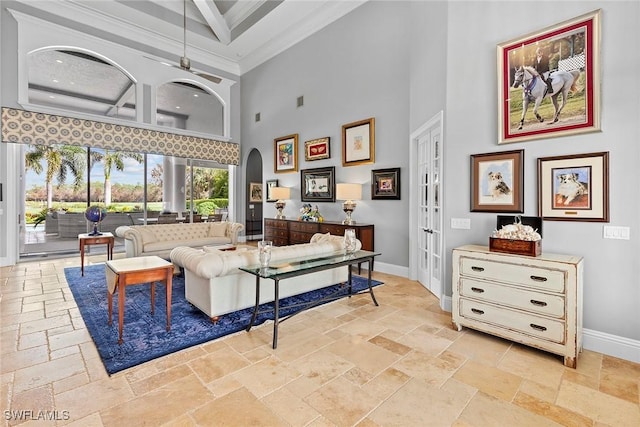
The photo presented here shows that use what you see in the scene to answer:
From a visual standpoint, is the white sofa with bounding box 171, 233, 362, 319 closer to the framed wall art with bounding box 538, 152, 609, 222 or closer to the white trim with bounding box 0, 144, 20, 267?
the framed wall art with bounding box 538, 152, 609, 222

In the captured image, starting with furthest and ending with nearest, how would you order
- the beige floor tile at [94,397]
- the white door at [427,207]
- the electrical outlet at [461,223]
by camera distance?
the white door at [427,207] < the electrical outlet at [461,223] < the beige floor tile at [94,397]

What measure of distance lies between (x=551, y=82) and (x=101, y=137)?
7896 mm

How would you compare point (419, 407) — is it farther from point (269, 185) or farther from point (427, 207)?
point (269, 185)

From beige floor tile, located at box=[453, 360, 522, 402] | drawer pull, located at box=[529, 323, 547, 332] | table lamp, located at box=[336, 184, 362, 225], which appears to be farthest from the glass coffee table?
table lamp, located at box=[336, 184, 362, 225]

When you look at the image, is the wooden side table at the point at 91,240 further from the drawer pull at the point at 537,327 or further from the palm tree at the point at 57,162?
the drawer pull at the point at 537,327

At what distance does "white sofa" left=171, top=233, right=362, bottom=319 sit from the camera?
123 inches

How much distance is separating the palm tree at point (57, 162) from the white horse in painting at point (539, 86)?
27.1 ft

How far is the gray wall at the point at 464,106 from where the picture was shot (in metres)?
2.54

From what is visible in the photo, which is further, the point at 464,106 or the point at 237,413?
the point at 464,106

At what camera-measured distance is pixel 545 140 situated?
2.91m

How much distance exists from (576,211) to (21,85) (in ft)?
29.1

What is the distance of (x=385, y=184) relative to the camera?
5496 millimetres

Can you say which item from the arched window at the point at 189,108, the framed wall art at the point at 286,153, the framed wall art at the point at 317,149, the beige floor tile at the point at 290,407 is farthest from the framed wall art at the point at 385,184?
the arched window at the point at 189,108

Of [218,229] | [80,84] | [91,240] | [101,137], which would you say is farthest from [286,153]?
[80,84]
